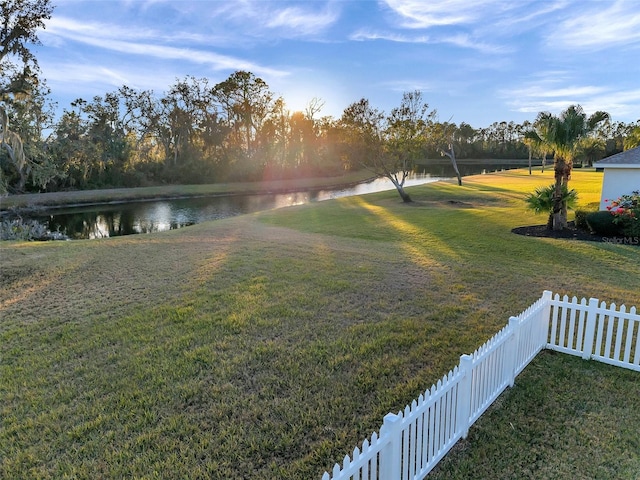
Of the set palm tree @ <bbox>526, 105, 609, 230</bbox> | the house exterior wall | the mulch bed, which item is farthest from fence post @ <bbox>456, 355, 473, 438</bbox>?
the house exterior wall

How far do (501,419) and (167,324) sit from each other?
14.2 ft

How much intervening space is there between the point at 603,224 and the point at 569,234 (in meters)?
0.94

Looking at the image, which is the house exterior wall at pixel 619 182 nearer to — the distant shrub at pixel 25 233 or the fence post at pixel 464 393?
the fence post at pixel 464 393

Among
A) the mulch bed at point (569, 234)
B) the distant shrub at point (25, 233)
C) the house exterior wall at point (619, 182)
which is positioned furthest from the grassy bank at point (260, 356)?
the distant shrub at point (25, 233)

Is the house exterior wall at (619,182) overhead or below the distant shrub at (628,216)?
overhead

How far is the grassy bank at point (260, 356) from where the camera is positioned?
305 centimetres

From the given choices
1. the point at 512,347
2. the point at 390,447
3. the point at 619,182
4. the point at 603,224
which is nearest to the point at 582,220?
the point at 603,224

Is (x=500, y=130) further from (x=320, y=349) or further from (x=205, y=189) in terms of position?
(x=320, y=349)

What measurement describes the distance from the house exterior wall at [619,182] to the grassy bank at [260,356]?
17.3 ft

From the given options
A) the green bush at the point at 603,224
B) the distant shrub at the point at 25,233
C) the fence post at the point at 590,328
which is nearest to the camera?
the fence post at the point at 590,328

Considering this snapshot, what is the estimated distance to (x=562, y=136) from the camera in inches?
464

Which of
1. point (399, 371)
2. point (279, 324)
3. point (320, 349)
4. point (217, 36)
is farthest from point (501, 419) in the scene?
point (217, 36)

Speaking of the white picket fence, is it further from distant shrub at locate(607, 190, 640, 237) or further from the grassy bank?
distant shrub at locate(607, 190, 640, 237)

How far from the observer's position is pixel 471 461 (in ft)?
9.86
